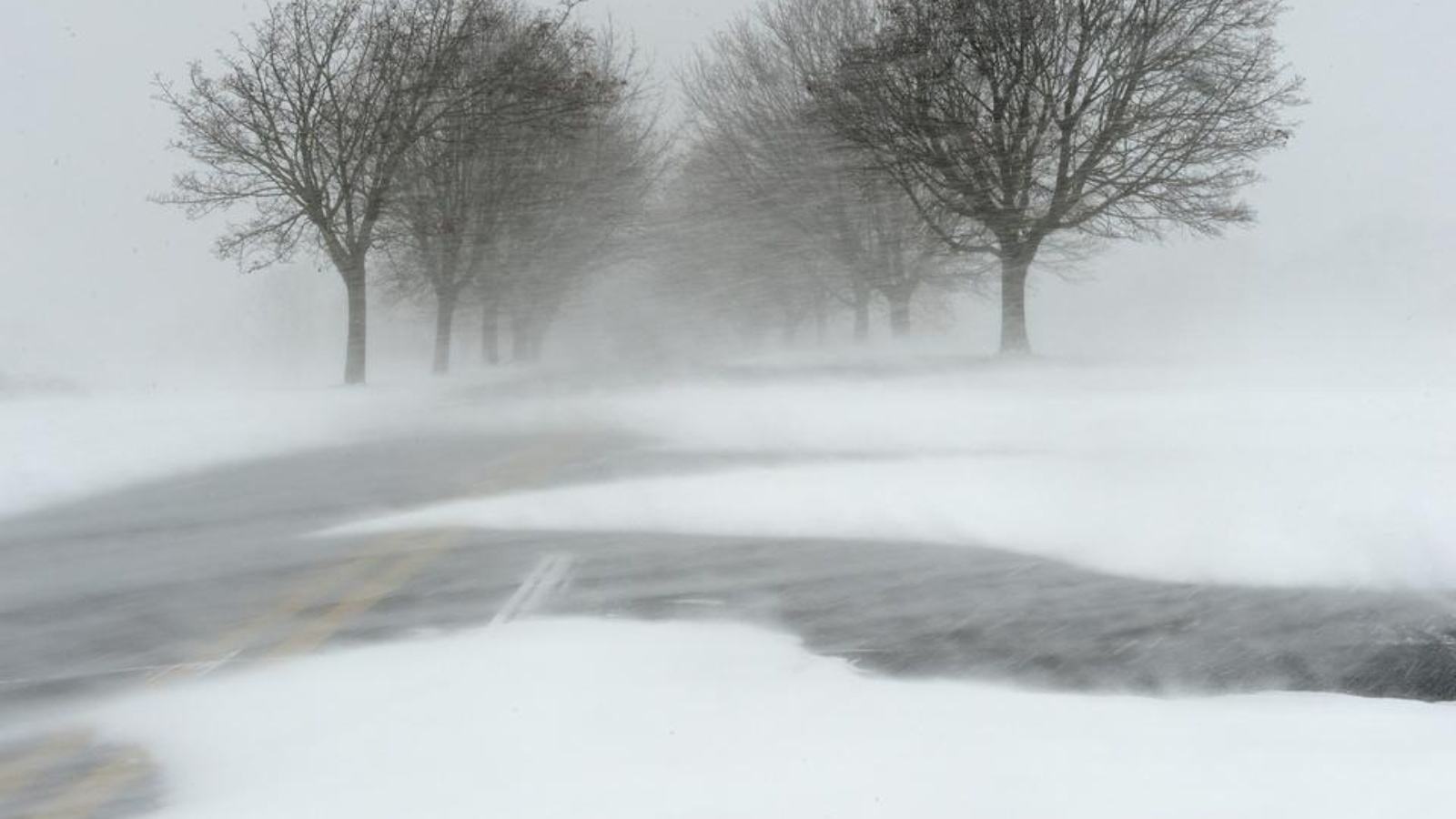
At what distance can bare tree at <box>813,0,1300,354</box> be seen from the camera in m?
23.9

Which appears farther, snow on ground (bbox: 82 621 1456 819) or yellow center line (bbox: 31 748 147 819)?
yellow center line (bbox: 31 748 147 819)

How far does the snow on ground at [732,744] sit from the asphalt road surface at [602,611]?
11.7 inches

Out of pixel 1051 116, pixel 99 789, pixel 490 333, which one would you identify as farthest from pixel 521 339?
pixel 99 789

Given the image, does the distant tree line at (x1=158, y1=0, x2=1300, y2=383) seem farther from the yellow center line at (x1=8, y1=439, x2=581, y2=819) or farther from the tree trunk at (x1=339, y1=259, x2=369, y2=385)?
the yellow center line at (x1=8, y1=439, x2=581, y2=819)

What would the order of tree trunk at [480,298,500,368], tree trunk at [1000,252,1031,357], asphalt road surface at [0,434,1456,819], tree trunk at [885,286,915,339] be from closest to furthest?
asphalt road surface at [0,434,1456,819] → tree trunk at [1000,252,1031,357] → tree trunk at [885,286,915,339] → tree trunk at [480,298,500,368]

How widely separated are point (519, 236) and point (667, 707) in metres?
29.1

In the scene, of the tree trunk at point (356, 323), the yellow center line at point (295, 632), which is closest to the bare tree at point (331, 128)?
the tree trunk at point (356, 323)

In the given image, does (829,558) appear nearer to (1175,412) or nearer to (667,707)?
(667,707)

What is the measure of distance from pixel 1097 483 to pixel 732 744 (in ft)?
19.2

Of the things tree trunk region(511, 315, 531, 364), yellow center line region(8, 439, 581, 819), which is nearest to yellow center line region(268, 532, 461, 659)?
yellow center line region(8, 439, 581, 819)

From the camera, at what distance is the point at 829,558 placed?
24.9 ft

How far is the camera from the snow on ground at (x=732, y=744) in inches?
149

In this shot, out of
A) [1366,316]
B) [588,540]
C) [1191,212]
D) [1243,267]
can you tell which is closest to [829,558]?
[588,540]

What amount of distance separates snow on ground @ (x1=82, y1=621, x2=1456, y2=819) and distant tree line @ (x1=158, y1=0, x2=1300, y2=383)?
Answer: 20726mm
